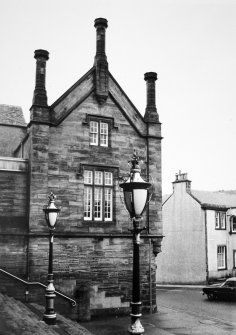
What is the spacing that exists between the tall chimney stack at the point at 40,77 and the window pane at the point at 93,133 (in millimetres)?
2796

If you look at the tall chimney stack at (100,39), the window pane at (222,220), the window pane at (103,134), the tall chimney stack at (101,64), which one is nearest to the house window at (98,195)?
the window pane at (103,134)

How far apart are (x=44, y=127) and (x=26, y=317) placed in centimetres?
959

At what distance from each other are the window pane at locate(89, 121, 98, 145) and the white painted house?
1704 cm

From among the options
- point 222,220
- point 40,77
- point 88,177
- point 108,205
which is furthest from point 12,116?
point 222,220

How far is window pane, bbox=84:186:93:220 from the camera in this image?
67.0 feet

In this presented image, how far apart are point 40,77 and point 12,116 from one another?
35.3 ft

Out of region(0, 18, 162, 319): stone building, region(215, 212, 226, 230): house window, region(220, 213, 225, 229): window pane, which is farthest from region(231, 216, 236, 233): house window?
region(0, 18, 162, 319): stone building

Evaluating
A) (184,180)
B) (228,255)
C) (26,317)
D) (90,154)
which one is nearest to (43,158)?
(90,154)

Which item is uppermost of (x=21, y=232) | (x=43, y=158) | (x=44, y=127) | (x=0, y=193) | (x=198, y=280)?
(x=44, y=127)

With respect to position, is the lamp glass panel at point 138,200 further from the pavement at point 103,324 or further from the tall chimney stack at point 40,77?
the tall chimney stack at point 40,77

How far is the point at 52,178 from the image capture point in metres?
19.6

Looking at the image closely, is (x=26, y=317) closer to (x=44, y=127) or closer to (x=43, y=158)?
(x=43, y=158)

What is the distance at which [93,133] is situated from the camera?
69.6 ft

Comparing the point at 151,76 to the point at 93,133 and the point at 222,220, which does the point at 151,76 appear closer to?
the point at 93,133
